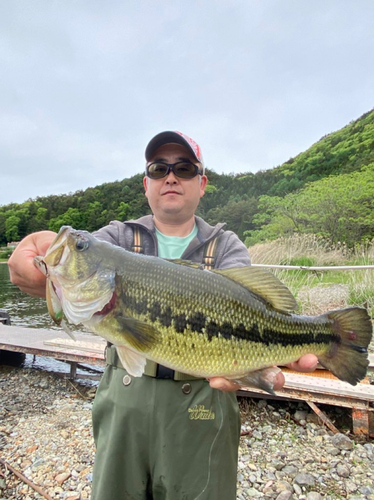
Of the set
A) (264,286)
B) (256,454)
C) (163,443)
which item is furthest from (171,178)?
(256,454)

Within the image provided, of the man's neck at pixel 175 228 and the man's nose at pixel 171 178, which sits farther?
the man's neck at pixel 175 228

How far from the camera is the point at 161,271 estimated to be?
193cm

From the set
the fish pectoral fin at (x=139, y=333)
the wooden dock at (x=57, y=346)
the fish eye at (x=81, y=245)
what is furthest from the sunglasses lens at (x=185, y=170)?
the wooden dock at (x=57, y=346)

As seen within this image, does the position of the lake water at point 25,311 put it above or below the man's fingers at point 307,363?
below

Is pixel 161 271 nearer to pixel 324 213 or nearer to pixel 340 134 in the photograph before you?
pixel 324 213

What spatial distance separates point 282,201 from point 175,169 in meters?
23.7

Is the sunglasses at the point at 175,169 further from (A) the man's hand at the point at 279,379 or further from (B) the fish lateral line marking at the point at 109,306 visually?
(A) the man's hand at the point at 279,379

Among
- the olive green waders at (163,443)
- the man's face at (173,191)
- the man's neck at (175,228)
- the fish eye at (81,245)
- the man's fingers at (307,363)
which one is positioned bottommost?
the olive green waders at (163,443)

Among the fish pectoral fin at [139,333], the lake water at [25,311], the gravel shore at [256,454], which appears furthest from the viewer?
the lake water at [25,311]

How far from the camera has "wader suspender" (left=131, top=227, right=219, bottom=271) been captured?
2412 millimetres

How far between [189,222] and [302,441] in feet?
Result: 12.7

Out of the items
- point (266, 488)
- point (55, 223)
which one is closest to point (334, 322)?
point (266, 488)

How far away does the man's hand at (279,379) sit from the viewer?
6.15 feet

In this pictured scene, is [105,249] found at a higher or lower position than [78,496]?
higher
